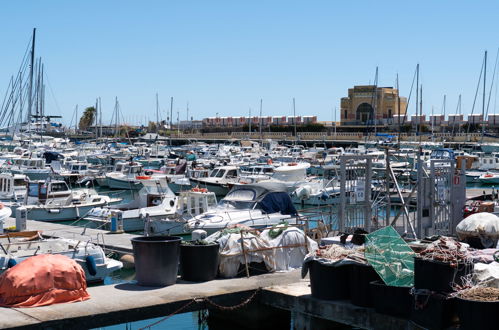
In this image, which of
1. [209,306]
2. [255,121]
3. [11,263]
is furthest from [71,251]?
[255,121]

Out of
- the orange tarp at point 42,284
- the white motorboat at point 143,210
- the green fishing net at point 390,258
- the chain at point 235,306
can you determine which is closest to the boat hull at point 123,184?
the white motorboat at point 143,210

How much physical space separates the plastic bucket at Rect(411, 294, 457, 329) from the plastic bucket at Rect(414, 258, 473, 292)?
0.46 feet

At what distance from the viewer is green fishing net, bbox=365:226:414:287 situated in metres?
11.1

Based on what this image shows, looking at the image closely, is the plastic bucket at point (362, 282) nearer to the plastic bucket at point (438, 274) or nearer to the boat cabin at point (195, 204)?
the plastic bucket at point (438, 274)

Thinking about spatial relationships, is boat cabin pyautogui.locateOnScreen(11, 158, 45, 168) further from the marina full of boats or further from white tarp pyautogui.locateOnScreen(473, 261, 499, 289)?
white tarp pyautogui.locateOnScreen(473, 261, 499, 289)

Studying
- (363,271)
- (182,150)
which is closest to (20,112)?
(182,150)

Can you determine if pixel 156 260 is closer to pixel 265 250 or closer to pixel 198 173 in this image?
pixel 265 250

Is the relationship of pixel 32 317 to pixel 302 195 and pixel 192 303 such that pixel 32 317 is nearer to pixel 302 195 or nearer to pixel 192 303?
pixel 192 303

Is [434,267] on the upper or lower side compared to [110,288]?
upper

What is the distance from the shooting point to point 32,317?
35.7 ft

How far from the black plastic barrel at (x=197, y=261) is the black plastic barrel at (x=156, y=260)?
0.40m

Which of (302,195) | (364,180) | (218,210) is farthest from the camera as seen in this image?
(302,195)

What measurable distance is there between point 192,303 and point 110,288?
1700 millimetres

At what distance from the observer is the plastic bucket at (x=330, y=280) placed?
1186 cm
